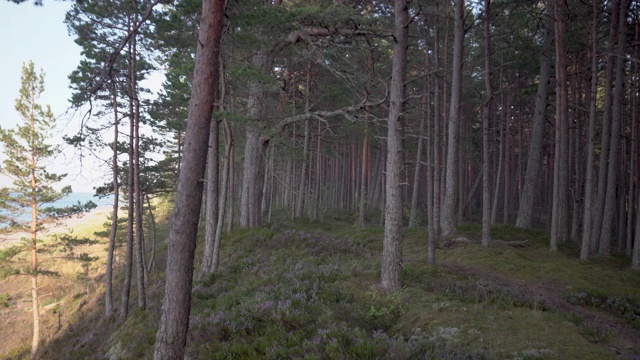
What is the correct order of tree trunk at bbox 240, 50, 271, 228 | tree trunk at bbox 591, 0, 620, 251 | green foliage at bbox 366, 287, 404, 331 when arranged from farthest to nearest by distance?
tree trunk at bbox 240, 50, 271, 228 < tree trunk at bbox 591, 0, 620, 251 < green foliage at bbox 366, 287, 404, 331

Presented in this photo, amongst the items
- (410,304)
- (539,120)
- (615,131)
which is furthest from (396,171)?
(539,120)

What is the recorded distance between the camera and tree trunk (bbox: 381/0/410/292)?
360 inches

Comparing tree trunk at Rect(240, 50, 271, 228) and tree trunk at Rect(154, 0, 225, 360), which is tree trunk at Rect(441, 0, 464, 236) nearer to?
tree trunk at Rect(240, 50, 271, 228)

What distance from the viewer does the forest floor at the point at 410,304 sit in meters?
6.27

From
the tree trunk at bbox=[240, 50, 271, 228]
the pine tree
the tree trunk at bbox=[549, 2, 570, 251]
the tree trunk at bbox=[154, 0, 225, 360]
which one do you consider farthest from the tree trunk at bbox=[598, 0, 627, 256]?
the pine tree

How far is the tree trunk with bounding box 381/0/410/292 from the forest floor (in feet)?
1.74

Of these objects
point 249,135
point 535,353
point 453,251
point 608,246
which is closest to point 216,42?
point 535,353

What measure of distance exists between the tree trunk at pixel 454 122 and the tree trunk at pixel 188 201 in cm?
1153

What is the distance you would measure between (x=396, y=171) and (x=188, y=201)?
513 cm

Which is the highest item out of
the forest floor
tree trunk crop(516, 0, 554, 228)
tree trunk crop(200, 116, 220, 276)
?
tree trunk crop(516, 0, 554, 228)

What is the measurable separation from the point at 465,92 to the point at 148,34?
21056 millimetres

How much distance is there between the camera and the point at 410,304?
8.24m

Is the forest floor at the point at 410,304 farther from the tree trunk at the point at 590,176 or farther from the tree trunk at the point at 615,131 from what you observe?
the tree trunk at the point at 615,131

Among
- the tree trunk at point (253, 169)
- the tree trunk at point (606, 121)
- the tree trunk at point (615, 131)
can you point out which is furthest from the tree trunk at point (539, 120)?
the tree trunk at point (253, 169)
